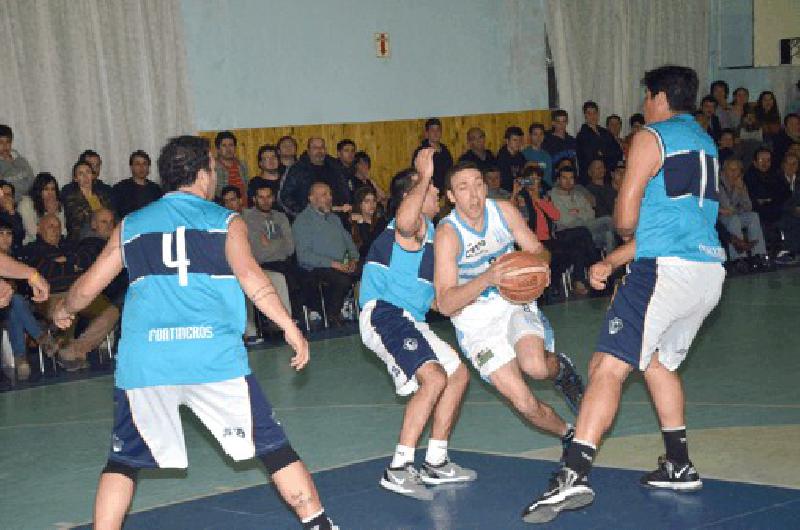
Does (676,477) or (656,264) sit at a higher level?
(656,264)

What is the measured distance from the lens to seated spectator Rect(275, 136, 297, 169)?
1523 cm

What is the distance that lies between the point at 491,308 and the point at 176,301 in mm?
2253

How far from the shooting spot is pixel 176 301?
17.8 feet

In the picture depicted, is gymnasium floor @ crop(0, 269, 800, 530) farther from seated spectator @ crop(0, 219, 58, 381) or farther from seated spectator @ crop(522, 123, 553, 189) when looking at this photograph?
seated spectator @ crop(522, 123, 553, 189)

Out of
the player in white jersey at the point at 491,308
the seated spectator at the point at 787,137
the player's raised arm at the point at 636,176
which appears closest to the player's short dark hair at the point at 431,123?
the seated spectator at the point at 787,137

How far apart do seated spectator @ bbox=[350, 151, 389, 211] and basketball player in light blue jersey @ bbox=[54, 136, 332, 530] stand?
10.0 m

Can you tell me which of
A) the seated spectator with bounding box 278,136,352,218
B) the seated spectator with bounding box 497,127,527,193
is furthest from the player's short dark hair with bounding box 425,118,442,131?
the seated spectator with bounding box 278,136,352,218

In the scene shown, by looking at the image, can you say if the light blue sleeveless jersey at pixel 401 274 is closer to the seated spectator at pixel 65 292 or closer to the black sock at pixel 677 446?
the black sock at pixel 677 446

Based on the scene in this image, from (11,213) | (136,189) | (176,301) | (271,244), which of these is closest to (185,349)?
(176,301)

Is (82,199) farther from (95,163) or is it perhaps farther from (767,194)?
(767,194)

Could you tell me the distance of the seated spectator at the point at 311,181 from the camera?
1459 centimetres

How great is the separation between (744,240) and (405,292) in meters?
11.3

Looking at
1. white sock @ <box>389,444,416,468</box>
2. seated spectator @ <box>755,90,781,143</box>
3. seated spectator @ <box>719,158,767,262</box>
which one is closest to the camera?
white sock @ <box>389,444,416,468</box>

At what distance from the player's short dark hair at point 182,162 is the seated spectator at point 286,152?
9614 mm
